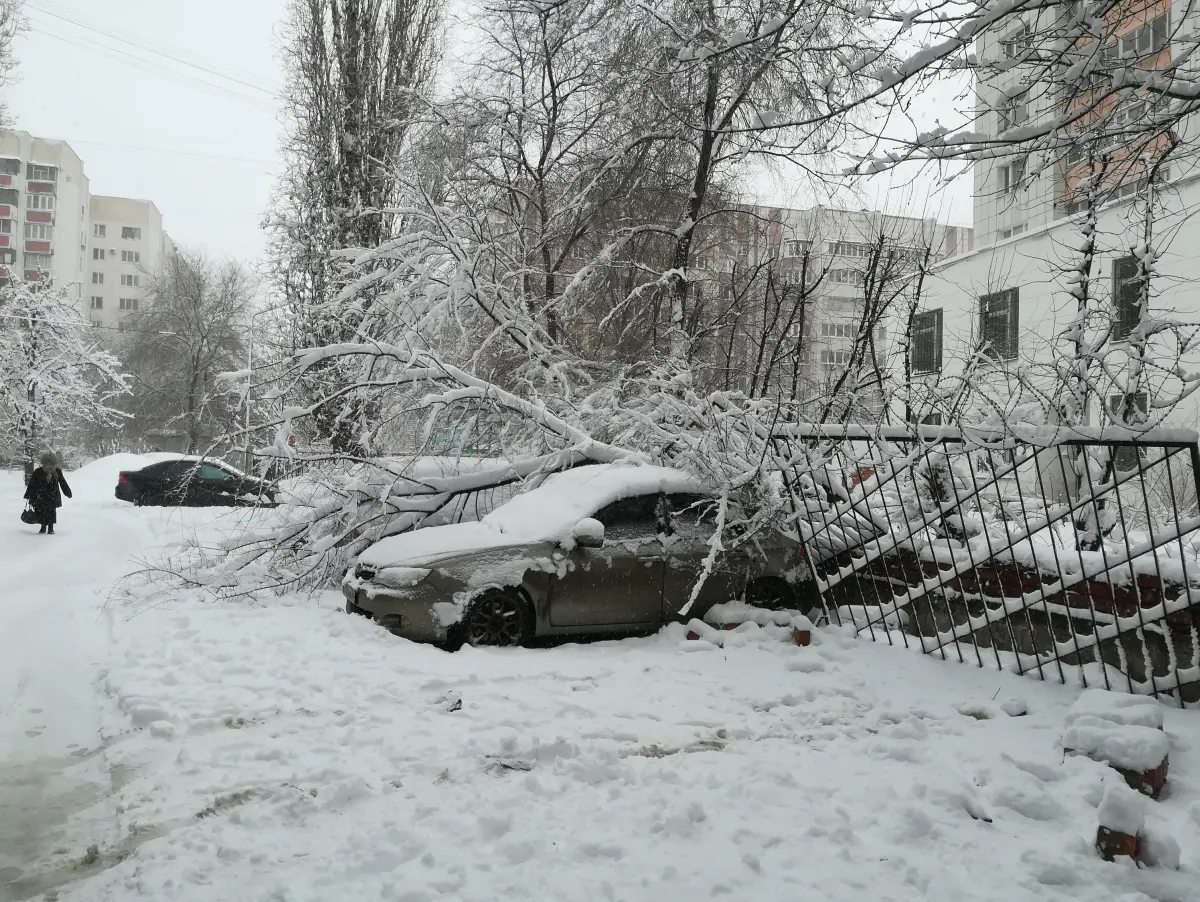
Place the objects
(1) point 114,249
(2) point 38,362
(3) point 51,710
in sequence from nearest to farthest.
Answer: (3) point 51,710
(2) point 38,362
(1) point 114,249

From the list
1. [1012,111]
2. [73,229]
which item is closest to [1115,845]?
[1012,111]

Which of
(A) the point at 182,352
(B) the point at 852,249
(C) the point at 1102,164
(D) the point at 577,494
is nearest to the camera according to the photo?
(C) the point at 1102,164

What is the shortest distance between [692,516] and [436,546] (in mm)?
2377

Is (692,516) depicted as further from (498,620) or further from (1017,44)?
(1017,44)

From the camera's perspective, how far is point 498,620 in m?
7.04

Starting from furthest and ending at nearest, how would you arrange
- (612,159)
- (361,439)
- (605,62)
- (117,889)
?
(612,159) < (605,62) < (361,439) < (117,889)

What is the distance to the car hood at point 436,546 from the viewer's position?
276 inches

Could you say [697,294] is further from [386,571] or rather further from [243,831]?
[243,831]

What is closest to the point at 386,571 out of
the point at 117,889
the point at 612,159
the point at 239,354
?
the point at 117,889

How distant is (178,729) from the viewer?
4.96m

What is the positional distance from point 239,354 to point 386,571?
136ft

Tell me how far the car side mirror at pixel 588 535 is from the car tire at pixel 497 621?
25.8 inches

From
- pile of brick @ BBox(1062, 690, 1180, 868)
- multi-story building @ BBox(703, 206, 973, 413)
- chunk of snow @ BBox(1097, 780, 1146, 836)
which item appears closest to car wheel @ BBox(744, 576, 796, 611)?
multi-story building @ BBox(703, 206, 973, 413)

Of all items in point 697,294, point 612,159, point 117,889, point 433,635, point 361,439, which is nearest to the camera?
point 117,889
